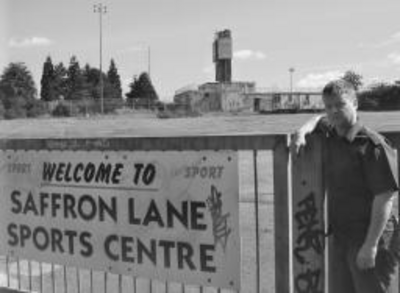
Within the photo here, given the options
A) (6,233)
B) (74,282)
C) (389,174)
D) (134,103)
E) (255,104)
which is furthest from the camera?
(255,104)

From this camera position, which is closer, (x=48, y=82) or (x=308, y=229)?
(x=308, y=229)

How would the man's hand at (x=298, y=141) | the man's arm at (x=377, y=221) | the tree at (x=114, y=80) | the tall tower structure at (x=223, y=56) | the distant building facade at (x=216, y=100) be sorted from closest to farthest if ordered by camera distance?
1. the man's arm at (x=377, y=221)
2. the man's hand at (x=298, y=141)
3. the distant building facade at (x=216, y=100)
4. the tree at (x=114, y=80)
5. the tall tower structure at (x=223, y=56)

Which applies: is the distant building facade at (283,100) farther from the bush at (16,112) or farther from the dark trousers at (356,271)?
the dark trousers at (356,271)

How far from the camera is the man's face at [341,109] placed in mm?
3904

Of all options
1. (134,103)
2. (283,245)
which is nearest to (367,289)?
(283,245)

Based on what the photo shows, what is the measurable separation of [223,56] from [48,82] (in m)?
47.6

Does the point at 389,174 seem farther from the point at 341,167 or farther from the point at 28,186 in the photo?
the point at 28,186

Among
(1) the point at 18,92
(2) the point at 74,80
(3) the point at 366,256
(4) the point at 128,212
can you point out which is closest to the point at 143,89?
(2) the point at 74,80

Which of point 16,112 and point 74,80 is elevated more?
point 74,80

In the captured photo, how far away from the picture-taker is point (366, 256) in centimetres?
383

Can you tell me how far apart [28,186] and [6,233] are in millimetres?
478

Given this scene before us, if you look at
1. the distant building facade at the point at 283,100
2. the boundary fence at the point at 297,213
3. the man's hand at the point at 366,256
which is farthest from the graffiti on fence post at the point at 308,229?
the distant building facade at the point at 283,100

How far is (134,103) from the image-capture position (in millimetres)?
129000

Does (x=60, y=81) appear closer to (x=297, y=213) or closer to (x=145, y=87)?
(x=145, y=87)
